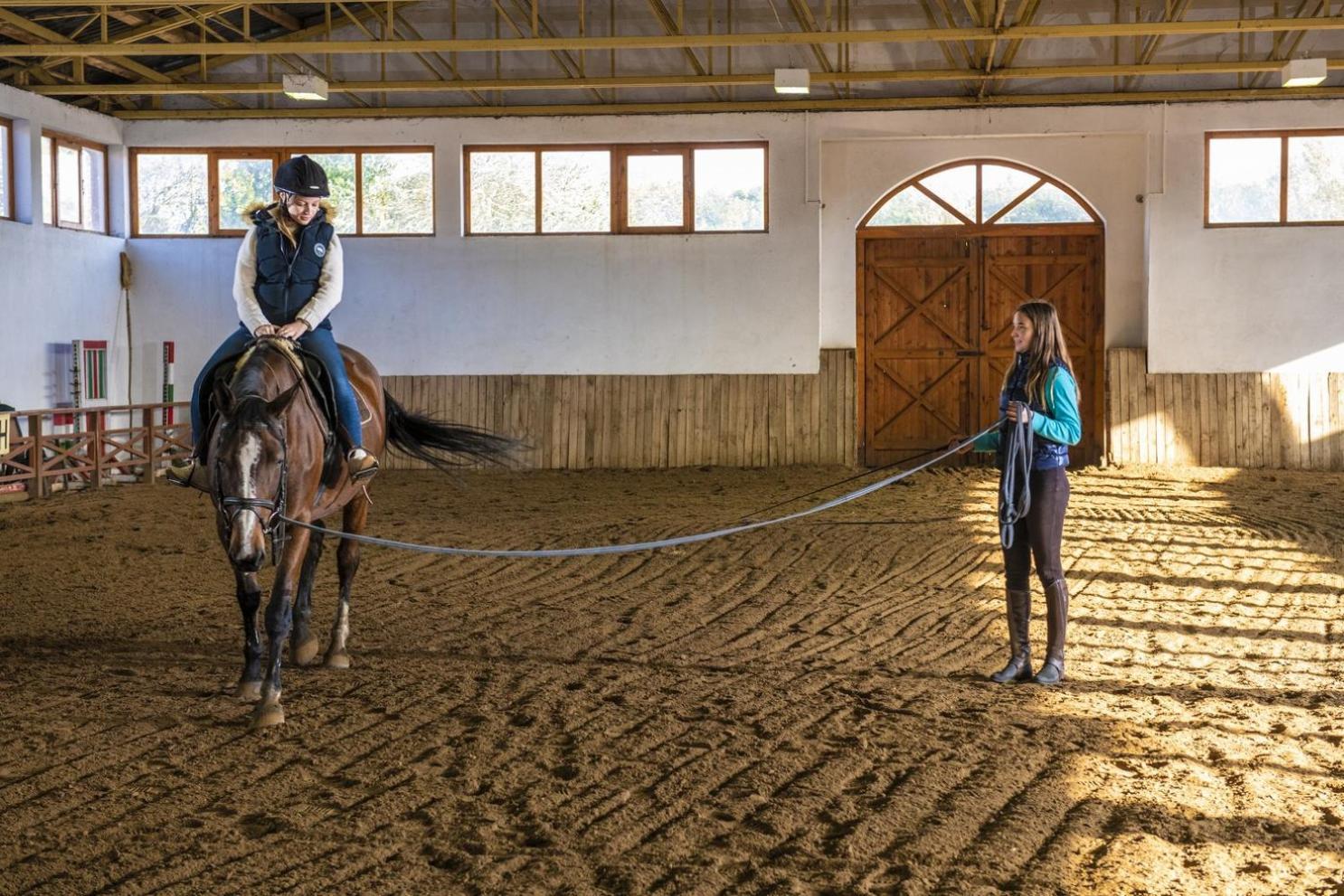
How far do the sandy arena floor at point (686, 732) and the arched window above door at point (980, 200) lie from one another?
8.13 meters

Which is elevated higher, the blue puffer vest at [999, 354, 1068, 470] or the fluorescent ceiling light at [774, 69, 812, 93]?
the fluorescent ceiling light at [774, 69, 812, 93]

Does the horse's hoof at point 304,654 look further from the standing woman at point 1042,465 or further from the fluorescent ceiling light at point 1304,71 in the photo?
the fluorescent ceiling light at point 1304,71

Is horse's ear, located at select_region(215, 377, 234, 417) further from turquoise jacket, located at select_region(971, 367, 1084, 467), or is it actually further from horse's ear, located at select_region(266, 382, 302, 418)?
turquoise jacket, located at select_region(971, 367, 1084, 467)

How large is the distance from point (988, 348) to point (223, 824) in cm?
1480

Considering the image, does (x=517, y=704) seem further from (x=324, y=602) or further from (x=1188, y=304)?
(x=1188, y=304)

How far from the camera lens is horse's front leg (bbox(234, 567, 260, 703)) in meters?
5.61

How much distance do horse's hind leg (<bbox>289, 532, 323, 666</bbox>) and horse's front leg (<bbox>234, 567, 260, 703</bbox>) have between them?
644 mm

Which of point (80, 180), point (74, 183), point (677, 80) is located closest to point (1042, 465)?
point (677, 80)

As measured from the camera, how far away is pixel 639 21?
17016 millimetres

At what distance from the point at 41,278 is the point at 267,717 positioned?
40.4 feet

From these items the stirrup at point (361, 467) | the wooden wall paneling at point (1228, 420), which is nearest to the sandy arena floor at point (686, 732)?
the stirrup at point (361, 467)

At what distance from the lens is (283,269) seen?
6145 mm

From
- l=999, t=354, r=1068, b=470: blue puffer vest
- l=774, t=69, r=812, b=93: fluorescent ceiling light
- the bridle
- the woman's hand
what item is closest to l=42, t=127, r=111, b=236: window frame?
l=774, t=69, r=812, b=93: fluorescent ceiling light

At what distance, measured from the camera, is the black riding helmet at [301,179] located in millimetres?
5996
